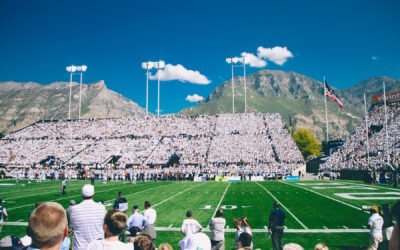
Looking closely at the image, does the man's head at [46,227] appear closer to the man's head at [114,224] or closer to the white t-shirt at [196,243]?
the man's head at [114,224]

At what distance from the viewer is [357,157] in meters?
40.4

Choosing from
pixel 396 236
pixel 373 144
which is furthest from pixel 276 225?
pixel 373 144

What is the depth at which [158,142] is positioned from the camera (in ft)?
176

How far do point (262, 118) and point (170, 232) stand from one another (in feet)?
159

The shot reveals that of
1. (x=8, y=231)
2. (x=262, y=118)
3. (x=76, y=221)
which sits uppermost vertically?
(x=262, y=118)

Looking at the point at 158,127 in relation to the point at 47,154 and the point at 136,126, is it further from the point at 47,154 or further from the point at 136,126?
the point at 47,154

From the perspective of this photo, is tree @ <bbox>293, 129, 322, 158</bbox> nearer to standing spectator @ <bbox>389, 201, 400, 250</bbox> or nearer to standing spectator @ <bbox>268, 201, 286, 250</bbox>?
standing spectator @ <bbox>268, 201, 286, 250</bbox>

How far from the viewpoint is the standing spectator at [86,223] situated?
4.75 meters

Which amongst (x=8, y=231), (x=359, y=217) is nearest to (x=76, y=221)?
(x=8, y=231)

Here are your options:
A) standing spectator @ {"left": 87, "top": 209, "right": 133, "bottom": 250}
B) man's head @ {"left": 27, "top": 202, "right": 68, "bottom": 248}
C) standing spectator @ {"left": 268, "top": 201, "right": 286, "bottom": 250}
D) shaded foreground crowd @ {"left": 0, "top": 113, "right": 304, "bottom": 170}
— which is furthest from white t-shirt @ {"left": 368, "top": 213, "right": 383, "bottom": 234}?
shaded foreground crowd @ {"left": 0, "top": 113, "right": 304, "bottom": 170}

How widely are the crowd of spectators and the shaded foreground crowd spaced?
236 inches

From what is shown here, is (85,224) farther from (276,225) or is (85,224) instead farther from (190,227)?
(276,225)

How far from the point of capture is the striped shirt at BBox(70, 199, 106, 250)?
4754mm

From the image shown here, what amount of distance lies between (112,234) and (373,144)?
44232 mm
